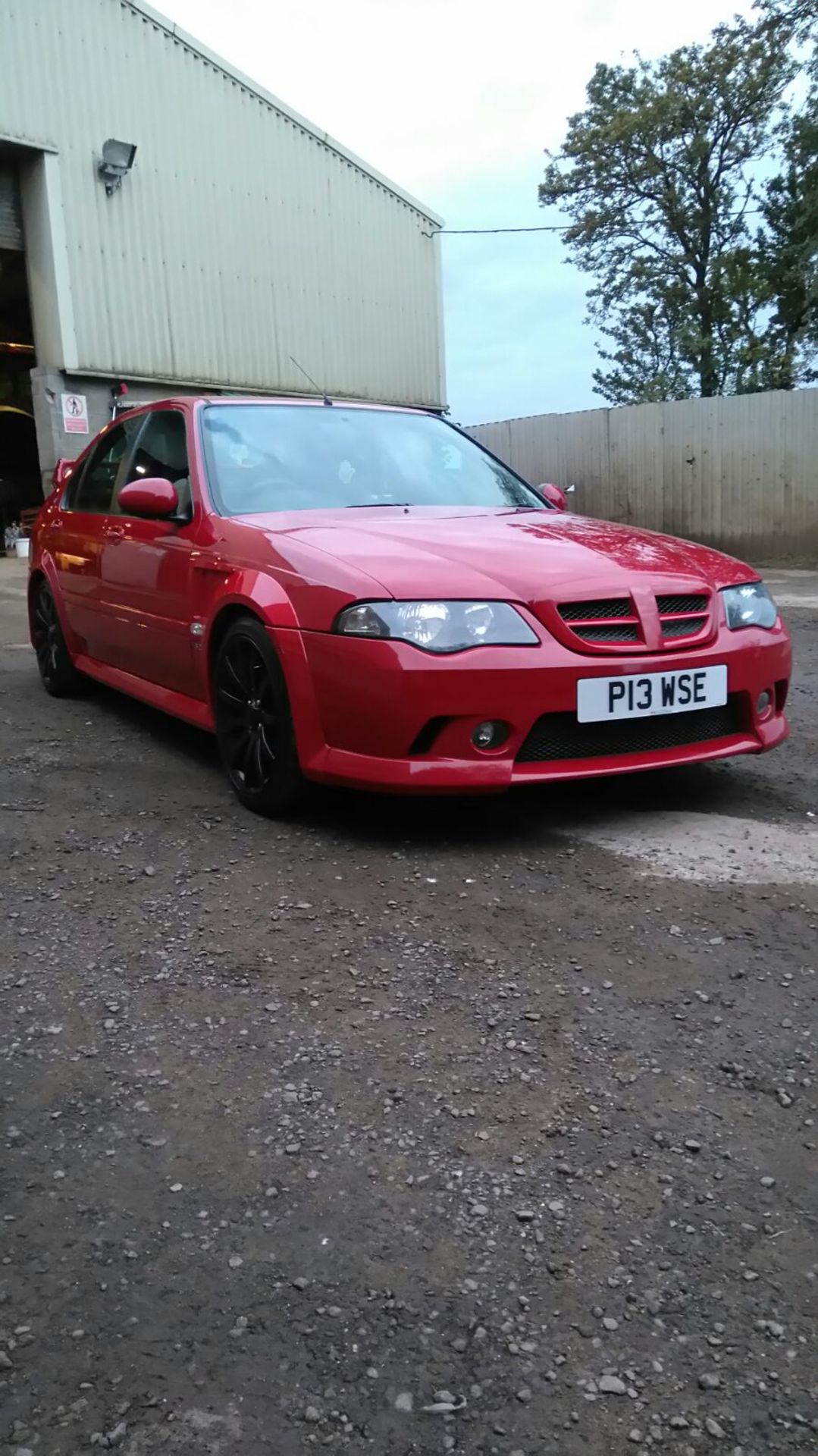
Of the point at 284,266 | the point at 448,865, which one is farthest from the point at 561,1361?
the point at 284,266

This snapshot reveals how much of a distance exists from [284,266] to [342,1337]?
16389 mm

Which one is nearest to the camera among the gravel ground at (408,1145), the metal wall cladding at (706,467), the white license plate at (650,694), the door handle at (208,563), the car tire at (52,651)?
the gravel ground at (408,1145)

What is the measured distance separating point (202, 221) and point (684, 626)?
44.6 feet

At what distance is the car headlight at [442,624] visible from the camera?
301 cm

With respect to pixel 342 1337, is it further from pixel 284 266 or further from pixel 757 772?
pixel 284 266

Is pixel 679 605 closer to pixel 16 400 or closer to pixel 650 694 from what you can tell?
pixel 650 694

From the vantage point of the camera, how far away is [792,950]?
8.27ft

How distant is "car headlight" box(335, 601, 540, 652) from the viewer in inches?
119

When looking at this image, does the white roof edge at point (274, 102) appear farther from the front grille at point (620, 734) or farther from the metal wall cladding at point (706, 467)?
the front grille at point (620, 734)

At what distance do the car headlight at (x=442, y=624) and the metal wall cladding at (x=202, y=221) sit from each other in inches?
465

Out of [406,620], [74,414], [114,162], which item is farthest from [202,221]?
[406,620]

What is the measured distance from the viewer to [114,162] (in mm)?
13211

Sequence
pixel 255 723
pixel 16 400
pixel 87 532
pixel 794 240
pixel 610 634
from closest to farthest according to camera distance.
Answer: pixel 610 634 → pixel 255 723 → pixel 87 532 → pixel 16 400 → pixel 794 240

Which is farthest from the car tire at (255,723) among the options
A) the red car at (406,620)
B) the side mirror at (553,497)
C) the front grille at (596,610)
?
the side mirror at (553,497)
